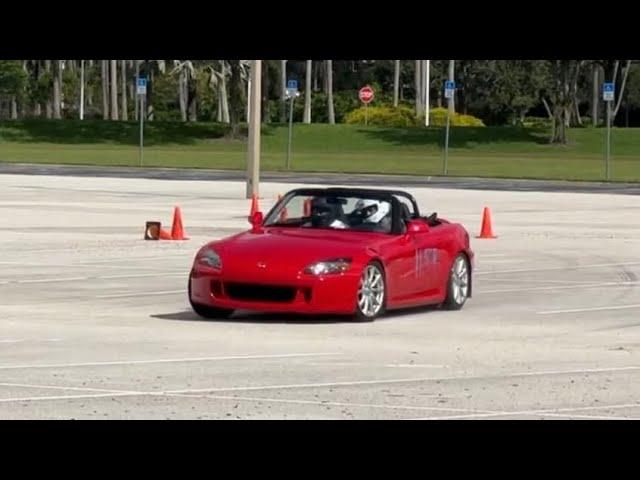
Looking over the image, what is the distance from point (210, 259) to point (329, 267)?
43.7 inches

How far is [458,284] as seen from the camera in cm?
1700

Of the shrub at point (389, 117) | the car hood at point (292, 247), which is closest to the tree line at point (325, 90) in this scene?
the shrub at point (389, 117)

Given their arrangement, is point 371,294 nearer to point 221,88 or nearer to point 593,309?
point 593,309

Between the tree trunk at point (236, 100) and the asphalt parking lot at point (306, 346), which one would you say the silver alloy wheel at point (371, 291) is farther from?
the tree trunk at point (236, 100)

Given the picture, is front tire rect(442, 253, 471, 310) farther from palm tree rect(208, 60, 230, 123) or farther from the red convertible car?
palm tree rect(208, 60, 230, 123)

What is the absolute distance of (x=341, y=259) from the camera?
15305mm

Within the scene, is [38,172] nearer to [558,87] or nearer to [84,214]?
[84,214]

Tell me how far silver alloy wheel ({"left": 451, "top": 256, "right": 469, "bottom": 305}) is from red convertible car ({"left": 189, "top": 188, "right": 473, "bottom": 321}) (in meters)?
0.01

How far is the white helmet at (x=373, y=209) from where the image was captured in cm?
1652

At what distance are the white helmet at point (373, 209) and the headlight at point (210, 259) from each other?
6.04 feet

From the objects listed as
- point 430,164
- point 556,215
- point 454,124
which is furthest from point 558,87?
point 556,215

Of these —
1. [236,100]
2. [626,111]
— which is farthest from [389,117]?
[626,111]
